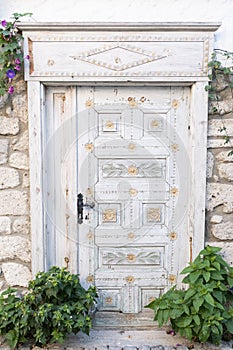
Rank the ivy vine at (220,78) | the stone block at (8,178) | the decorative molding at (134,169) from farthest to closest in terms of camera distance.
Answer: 1. the decorative molding at (134,169)
2. the stone block at (8,178)
3. the ivy vine at (220,78)

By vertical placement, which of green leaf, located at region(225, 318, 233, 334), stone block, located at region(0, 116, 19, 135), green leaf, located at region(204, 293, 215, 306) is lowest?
green leaf, located at region(225, 318, 233, 334)

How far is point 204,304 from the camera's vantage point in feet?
9.95

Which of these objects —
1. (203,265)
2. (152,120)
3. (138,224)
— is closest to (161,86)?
(152,120)

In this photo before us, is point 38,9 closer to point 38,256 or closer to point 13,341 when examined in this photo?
point 38,256

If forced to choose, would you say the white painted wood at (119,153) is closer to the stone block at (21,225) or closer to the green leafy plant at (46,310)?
the stone block at (21,225)

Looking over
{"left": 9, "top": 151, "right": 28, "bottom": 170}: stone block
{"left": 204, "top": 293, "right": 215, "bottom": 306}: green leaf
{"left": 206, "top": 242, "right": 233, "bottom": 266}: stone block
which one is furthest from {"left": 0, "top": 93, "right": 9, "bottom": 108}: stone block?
{"left": 204, "top": 293, "right": 215, "bottom": 306}: green leaf

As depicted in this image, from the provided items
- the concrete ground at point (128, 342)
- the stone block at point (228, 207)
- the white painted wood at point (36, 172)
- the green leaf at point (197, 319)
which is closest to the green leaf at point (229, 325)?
the concrete ground at point (128, 342)

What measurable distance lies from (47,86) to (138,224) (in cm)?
125

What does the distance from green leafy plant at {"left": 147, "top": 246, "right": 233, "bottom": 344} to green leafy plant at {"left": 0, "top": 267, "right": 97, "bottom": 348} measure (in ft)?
1.89

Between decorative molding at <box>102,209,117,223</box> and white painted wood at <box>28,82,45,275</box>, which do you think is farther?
decorative molding at <box>102,209,117,223</box>

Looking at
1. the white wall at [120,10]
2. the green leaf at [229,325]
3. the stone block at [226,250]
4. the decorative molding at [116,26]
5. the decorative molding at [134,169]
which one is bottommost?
the green leaf at [229,325]

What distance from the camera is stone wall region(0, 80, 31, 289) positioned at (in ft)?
10.6

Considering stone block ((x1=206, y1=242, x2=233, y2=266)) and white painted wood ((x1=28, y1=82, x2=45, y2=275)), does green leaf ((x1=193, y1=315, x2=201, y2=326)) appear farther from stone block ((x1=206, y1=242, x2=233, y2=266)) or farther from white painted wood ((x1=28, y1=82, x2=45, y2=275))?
white painted wood ((x1=28, y1=82, x2=45, y2=275))

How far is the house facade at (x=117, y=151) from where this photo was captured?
3164 mm
